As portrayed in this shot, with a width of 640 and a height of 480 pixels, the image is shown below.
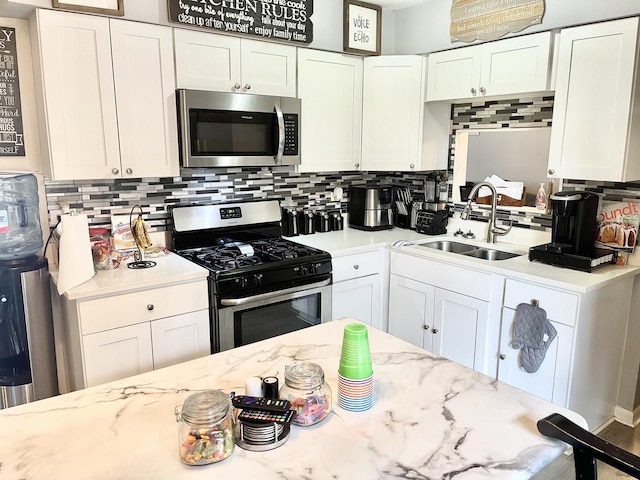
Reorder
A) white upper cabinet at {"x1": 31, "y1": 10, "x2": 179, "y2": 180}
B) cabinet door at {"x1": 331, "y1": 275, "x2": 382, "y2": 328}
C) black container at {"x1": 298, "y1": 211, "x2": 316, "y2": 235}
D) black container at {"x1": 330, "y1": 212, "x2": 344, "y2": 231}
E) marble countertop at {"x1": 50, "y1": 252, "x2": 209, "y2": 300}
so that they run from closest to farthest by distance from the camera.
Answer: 1. marble countertop at {"x1": 50, "y1": 252, "x2": 209, "y2": 300}
2. white upper cabinet at {"x1": 31, "y1": 10, "x2": 179, "y2": 180}
3. cabinet door at {"x1": 331, "y1": 275, "x2": 382, "y2": 328}
4. black container at {"x1": 298, "y1": 211, "x2": 316, "y2": 235}
5. black container at {"x1": 330, "y1": 212, "x2": 344, "y2": 231}

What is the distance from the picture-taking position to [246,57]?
286 centimetres

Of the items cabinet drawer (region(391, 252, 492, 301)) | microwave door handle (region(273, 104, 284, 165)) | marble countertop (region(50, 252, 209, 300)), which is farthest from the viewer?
microwave door handle (region(273, 104, 284, 165))

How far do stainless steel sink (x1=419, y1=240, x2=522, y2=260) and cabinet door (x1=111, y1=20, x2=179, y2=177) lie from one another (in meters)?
1.77

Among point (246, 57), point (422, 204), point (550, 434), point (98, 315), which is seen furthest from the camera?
point (422, 204)

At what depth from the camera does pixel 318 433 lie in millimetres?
1152

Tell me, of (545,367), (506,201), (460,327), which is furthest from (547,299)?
(506,201)

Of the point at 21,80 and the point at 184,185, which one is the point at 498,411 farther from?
the point at 21,80

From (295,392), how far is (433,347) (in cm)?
208

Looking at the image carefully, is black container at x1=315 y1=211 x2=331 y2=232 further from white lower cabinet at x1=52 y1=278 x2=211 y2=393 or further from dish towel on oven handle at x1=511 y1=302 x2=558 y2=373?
dish towel on oven handle at x1=511 y1=302 x2=558 y2=373

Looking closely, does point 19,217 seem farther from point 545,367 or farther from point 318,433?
point 545,367

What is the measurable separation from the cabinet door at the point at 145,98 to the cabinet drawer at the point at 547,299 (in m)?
1.96

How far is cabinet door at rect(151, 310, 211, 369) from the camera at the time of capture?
2.45 m

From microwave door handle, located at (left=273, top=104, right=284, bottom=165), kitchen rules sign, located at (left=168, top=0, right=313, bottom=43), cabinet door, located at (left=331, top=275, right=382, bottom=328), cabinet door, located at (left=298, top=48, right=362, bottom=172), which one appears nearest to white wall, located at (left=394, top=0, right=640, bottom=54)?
cabinet door, located at (left=298, top=48, right=362, bottom=172)

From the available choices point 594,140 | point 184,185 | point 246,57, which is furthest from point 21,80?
point 594,140
